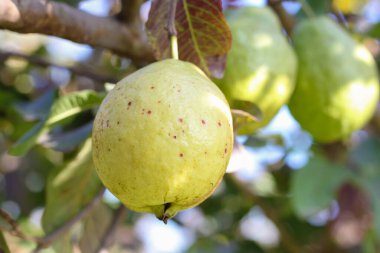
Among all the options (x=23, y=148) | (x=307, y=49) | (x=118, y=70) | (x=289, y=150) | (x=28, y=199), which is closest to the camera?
(x=23, y=148)

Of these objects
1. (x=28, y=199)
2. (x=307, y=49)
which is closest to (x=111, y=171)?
(x=307, y=49)

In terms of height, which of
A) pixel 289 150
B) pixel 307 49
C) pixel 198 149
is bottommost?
pixel 289 150

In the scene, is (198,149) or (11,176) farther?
(11,176)

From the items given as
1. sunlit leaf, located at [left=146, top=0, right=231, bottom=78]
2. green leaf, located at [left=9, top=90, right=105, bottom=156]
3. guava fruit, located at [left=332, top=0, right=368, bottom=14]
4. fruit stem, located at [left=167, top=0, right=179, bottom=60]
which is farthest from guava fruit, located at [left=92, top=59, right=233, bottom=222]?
guava fruit, located at [left=332, top=0, right=368, bottom=14]

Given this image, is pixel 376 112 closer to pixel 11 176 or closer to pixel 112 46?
pixel 112 46

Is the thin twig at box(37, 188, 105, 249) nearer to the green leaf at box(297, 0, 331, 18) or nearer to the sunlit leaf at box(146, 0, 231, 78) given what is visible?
the sunlit leaf at box(146, 0, 231, 78)

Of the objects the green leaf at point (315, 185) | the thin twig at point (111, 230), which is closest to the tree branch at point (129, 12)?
the thin twig at point (111, 230)

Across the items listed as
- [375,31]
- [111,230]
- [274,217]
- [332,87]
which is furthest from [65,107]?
[375,31]

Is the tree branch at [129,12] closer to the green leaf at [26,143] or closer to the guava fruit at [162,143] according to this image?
the green leaf at [26,143]
